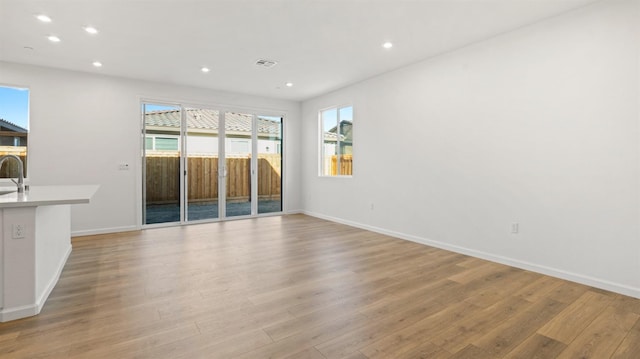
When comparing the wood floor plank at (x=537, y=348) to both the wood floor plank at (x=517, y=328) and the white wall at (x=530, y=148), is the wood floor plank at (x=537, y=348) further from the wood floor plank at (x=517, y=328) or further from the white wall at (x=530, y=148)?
the white wall at (x=530, y=148)

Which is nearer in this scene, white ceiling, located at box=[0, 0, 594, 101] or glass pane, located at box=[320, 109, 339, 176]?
white ceiling, located at box=[0, 0, 594, 101]

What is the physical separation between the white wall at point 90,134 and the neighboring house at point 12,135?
152mm

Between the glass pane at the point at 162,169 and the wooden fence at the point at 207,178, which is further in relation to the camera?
the wooden fence at the point at 207,178

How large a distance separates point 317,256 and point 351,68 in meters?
2.95

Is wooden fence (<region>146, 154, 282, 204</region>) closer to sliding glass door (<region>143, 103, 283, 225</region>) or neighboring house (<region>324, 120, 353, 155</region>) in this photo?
sliding glass door (<region>143, 103, 283, 225</region>)

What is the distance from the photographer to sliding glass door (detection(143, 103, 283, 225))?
18.8 feet

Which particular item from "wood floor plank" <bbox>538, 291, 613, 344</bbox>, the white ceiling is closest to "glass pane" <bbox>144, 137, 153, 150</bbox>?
the white ceiling

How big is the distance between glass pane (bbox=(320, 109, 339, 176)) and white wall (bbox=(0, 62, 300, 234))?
2.82 m

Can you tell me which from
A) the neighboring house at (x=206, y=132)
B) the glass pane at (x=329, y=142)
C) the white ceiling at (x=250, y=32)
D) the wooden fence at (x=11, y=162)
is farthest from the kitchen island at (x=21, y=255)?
the glass pane at (x=329, y=142)

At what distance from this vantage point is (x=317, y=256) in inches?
150

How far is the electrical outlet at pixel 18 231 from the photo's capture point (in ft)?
7.09

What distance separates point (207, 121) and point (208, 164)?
2.88 ft

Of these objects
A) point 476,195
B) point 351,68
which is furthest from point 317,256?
point 351,68

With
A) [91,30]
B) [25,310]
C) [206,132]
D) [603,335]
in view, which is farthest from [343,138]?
Answer: [25,310]
